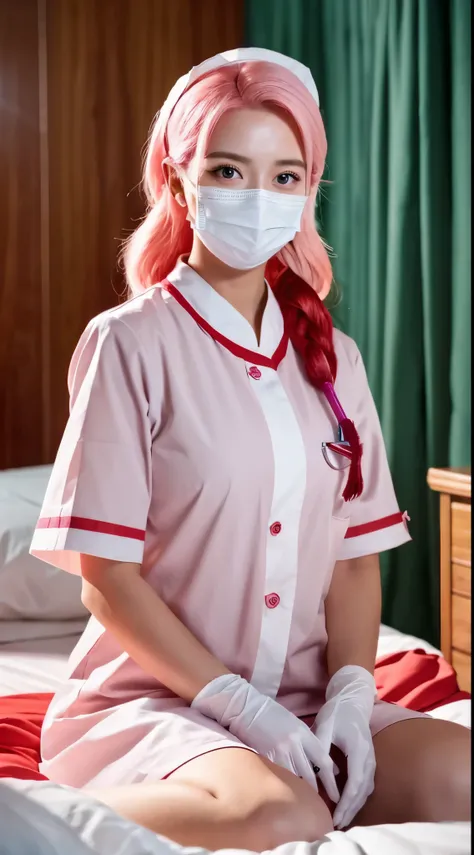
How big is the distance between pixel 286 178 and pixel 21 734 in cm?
79

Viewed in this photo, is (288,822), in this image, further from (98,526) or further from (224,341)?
(224,341)

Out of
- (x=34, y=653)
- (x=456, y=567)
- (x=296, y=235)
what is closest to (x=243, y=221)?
(x=296, y=235)

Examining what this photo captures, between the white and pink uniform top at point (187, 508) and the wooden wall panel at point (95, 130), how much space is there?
4.79 feet

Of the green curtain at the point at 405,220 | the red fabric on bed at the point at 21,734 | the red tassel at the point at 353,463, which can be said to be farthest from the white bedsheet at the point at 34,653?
the green curtain at the point at 405,220

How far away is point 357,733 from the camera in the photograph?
3.66 feet

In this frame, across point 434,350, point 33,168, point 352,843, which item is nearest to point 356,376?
point 352,843

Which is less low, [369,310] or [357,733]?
[369,310]

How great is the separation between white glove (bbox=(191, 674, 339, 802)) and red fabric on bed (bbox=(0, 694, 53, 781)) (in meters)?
0.22

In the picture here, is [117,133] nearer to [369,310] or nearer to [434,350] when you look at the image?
[369,310]

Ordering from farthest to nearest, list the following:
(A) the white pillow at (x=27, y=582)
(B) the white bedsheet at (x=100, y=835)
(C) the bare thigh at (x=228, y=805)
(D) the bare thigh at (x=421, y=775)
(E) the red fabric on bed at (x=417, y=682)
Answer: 1. (A) the white pillow at (x=27, y=582)
2. (E) the red fabric on bed at (x=417, y=682)
3. (D) the bare thigh at (x=421, y=775)
4. (C) the bare thigh at (x=228, y=805)
5. (B) the white bedsheet at (x=100, y=835)

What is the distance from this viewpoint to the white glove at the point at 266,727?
3.51ft

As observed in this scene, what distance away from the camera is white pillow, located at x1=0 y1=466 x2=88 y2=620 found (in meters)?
1.84

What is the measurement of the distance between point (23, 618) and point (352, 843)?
1.13 m

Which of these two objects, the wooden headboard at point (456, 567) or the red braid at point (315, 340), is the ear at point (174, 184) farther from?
the wooden headboard at point (456, 567)
